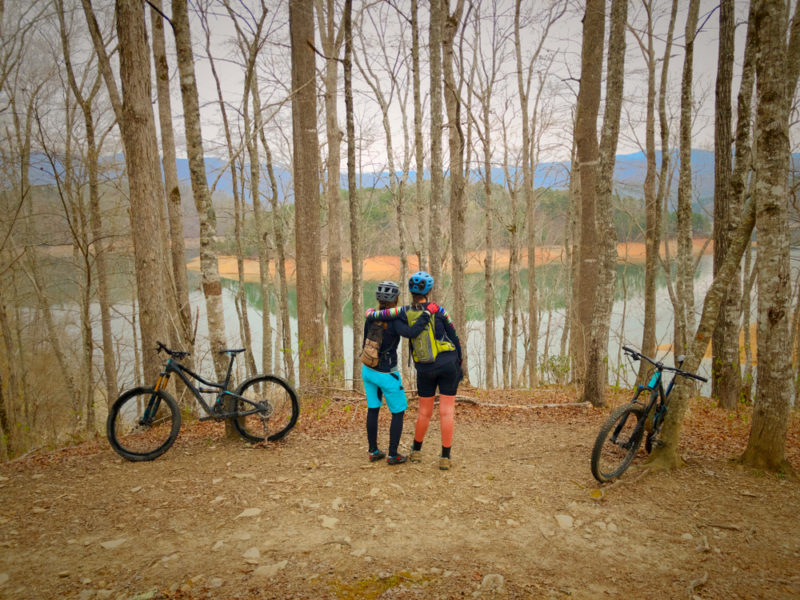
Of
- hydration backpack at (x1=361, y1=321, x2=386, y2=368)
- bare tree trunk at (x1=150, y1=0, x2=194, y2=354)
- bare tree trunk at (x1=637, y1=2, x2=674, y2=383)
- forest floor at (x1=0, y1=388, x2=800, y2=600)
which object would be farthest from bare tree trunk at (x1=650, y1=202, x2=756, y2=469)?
bare tree trunk at (x1=150, y1=0, x2=194, y2=354)

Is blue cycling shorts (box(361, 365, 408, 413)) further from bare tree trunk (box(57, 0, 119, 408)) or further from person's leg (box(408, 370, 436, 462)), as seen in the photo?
bare tree trunk (box(57, 0, 119, 408))

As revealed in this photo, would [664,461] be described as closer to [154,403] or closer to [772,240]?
[772,240]

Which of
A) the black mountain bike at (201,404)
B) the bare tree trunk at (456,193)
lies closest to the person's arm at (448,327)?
the black mountain bike at (201,404)

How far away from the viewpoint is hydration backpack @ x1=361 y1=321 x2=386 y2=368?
4.25m

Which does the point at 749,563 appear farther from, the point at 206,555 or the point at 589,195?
the point at 589,195

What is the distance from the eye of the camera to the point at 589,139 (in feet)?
27.1

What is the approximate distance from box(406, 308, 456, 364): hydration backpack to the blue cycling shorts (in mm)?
374

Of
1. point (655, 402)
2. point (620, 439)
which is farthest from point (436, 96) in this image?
point (620, 439)

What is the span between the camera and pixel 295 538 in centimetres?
324

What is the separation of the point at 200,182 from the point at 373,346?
3.02m

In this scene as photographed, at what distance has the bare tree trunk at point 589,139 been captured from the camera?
26.7 feet

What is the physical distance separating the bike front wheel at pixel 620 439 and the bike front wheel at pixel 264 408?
3.39m

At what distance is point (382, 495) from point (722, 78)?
7951 mm

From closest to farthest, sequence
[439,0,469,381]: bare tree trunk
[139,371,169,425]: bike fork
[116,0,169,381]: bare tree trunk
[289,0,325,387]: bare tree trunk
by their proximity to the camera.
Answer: [139,371,169,425]: bike fork → [116,0,169,381]: bare tree trunk → [289,0,325,387]: bare tree trunk → [439,0,469,381]: bare tree trunk
